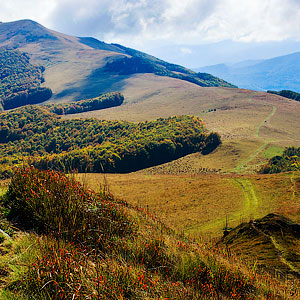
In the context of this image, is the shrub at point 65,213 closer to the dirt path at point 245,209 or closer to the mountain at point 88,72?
the dirt path at point 245,209

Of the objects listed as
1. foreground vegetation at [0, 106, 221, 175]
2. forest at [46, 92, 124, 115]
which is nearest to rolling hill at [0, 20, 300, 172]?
forest at [46, 92, 124, 115]

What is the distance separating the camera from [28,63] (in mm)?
171875

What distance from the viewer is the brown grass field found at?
11.5m

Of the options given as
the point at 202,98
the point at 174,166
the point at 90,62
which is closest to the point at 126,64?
the point at 90,62

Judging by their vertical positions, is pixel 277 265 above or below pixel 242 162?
above

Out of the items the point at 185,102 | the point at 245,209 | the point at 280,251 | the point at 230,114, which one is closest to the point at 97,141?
the point at 230,114

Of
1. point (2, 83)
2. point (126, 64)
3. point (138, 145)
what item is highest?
point (126, 64)

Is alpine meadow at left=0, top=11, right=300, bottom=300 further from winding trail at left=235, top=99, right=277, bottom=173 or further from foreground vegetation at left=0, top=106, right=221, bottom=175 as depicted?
foreground vegetation at left=0, top=106, right=221, bottom=175

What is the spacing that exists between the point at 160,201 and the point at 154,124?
5199cm

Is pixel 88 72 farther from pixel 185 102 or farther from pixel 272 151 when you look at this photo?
pixel 272 151

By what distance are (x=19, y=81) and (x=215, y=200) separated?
165587 millimetres

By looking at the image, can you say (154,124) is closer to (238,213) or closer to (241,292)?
(238,213)

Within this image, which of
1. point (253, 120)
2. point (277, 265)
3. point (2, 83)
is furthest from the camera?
point (2, 83)

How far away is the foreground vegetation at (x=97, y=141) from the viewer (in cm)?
4919
